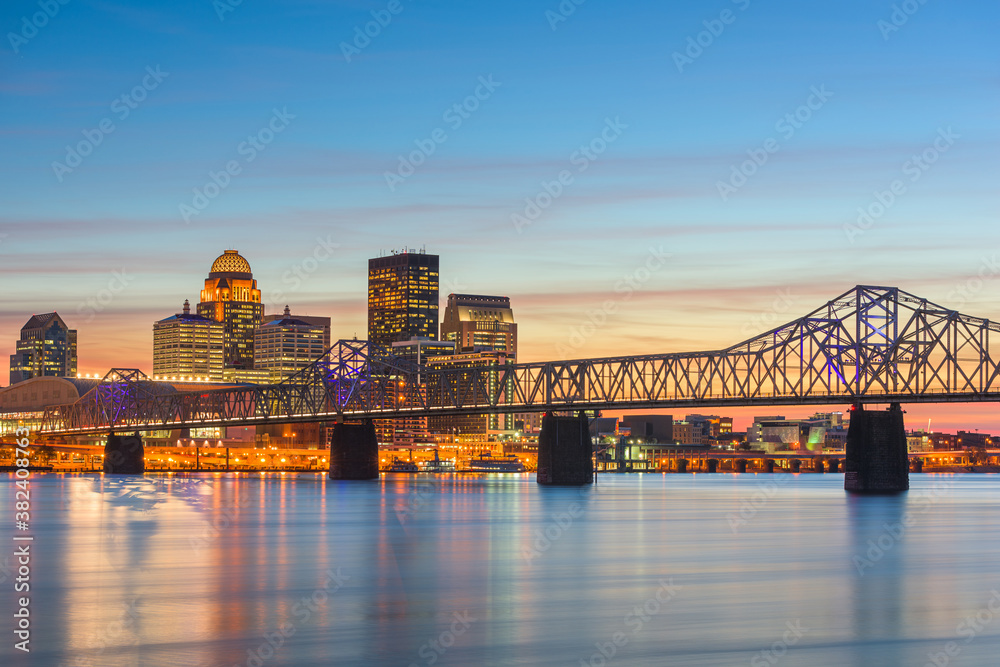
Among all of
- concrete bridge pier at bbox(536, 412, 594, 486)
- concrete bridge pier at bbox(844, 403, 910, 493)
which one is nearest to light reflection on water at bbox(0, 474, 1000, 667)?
concrete bridge pier at bbox(844, 403, 910, 493)

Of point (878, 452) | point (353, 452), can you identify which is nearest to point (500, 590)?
point (878, 452)

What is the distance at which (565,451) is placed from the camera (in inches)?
5458

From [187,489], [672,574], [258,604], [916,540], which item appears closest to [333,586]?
[258,604]

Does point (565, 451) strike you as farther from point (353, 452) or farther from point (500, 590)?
point (500, 590)

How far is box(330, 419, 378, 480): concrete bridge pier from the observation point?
164 m

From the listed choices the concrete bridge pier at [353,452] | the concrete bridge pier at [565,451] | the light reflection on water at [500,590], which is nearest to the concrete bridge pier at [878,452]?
the concrete bridge pier at [565,451]

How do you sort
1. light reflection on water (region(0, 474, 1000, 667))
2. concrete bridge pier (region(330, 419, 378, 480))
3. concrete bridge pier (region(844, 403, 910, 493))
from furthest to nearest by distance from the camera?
concrete bridge pier (region(330, 419, 378, 480))
concrete bridge pier (region(844, 403, 910, 493))
light reflection on water (region(0, 474, 1000, 667))

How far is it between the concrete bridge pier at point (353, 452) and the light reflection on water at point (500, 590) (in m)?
81.3

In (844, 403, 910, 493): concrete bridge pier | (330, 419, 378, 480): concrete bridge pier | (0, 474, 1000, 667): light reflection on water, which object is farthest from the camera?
(330, 419, 378, 480): concrete bridge pier

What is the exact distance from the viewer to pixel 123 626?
106ft

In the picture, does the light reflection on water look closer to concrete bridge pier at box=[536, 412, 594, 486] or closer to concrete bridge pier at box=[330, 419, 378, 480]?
concrete bridge pier at box=[536, 412, 594, 486]

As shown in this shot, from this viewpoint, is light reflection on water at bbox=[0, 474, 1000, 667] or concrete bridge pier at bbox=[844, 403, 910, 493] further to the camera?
concrete bridge pier at bbox=[844, 403, 910, 493]

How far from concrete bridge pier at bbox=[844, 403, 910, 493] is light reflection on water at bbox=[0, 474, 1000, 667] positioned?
38.3 meters

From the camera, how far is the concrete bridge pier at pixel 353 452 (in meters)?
164
